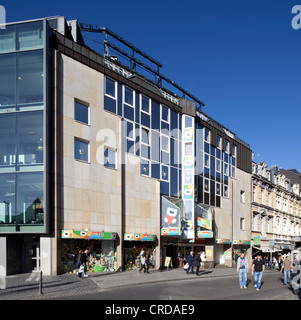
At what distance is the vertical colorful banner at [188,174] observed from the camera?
3344cm

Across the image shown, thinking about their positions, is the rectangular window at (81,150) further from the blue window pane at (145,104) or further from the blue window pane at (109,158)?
the blue window pane at (145,104)

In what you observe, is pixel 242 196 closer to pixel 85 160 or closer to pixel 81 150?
pixel 85 160

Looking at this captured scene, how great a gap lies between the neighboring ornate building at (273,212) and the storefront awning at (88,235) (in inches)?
1047

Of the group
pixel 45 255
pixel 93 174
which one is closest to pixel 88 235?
pixel 45 255

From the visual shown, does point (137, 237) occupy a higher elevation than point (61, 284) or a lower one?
higher

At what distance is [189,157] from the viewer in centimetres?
3462

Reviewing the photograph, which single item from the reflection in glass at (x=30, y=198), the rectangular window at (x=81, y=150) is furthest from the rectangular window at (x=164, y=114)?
A: the reflection in glass at (x=30, y=198)

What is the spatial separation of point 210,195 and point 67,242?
19.0 meters

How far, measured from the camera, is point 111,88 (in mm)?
27391

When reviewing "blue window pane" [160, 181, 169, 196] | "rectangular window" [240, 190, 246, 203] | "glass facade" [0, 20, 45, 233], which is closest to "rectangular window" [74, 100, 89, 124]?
"glass facade" [0, 20, 45, 233]

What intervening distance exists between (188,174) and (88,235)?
42.0 feet

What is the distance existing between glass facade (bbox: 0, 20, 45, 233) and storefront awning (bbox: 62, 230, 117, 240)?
63.7 inches

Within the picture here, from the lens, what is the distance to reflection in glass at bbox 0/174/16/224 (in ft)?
70.7
